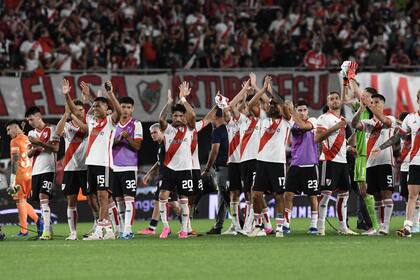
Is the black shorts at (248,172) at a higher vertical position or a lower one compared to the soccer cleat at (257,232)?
higher

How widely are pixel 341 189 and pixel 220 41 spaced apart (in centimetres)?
1372

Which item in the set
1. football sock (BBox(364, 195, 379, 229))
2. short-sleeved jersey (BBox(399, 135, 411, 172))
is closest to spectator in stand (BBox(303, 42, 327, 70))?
short-sleeved jersey (BBox(399, 135, 411, 172))

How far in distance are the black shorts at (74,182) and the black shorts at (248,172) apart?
2828 mm

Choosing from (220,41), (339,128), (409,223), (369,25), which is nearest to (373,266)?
(409,223)

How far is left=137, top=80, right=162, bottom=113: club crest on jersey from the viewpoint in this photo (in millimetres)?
30375

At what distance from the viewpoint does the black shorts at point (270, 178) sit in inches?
774

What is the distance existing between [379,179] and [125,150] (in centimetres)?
445

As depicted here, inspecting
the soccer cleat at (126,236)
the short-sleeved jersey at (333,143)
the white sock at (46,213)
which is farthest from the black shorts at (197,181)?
the white sock at (46,213)

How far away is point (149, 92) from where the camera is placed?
99.8 feet

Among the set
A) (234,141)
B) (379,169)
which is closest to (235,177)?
(234,141)

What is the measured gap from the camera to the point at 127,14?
1351 inches

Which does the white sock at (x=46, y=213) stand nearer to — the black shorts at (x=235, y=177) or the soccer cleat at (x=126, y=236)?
the soccer cleat at (x=126, y=236)

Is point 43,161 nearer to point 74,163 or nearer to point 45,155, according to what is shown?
point 45,155

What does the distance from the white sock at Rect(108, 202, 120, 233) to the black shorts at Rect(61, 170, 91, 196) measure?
0.50 meters
